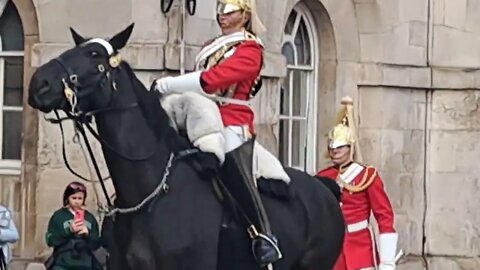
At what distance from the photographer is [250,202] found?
8422 mm

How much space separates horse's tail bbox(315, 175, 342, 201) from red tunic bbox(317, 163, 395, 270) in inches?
18.4

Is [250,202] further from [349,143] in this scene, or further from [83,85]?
[349,143]

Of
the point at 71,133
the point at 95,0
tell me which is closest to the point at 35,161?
the point at 71,133

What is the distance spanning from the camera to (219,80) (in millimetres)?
8375

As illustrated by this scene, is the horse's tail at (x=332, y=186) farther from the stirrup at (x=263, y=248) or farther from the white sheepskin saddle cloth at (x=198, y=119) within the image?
the white sheepskin saddle cloth at (x=198, y=119)

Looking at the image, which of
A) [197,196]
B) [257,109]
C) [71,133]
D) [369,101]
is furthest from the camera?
[369,101]

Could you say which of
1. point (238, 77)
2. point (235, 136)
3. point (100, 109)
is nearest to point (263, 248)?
point (235, 136)

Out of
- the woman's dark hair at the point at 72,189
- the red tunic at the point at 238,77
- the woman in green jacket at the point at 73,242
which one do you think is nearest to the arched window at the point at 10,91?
the woman's dark hair at the point at 72,189

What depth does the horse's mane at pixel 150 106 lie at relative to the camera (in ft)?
26.8

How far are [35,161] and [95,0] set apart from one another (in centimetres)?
153

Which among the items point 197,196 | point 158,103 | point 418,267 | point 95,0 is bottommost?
point 418,267

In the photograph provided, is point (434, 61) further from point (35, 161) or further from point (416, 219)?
point (35, 161)

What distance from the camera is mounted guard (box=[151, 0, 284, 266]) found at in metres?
8.41

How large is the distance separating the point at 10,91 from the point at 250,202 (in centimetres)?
518
